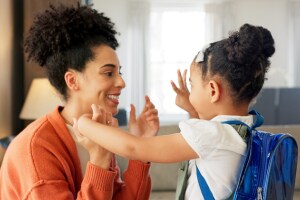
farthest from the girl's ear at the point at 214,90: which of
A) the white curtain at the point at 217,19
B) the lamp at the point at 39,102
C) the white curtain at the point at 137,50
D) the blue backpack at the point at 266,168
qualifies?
the white curtain at the point at 217,19

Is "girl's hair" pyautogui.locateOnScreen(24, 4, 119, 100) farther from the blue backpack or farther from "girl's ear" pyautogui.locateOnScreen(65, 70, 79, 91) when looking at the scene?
the blue backpack

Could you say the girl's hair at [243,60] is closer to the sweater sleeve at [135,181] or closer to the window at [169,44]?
the sweater sleeve at [135,181]

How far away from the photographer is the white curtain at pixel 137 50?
284 inches

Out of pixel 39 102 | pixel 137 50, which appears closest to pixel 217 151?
pixel 39 102

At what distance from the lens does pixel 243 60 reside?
0.91 metres

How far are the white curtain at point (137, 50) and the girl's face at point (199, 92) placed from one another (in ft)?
20.3

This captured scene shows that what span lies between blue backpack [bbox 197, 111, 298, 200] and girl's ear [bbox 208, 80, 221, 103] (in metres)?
0.10

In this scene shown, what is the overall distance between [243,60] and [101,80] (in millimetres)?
404

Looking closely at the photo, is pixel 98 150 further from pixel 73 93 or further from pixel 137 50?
pixel 137 50

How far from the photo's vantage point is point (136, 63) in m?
7.24

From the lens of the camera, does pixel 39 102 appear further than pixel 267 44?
Yes

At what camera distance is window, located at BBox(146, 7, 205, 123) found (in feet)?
24.0

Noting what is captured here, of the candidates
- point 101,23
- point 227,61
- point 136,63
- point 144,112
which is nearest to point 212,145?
point 227,61

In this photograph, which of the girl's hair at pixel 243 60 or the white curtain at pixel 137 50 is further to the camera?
the white curtain at pixel 137 50
